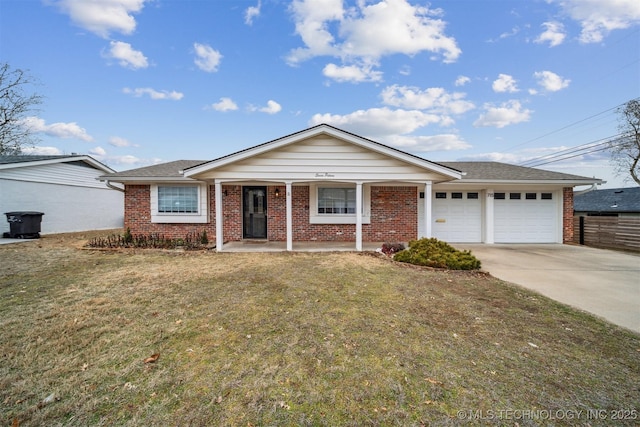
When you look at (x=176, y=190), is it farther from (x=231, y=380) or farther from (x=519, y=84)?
(x=519, y=84)

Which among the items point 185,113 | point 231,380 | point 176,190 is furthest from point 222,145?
point 231,380

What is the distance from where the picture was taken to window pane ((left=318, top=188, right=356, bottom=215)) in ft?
35.5

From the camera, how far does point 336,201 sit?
10.9m

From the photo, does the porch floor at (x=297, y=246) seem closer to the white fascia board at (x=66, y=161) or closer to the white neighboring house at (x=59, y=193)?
the white neighboring house at (x=59, y=193)

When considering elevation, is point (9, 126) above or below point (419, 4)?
below

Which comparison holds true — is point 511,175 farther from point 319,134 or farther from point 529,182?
point 319,134

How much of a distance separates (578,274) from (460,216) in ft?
17.6

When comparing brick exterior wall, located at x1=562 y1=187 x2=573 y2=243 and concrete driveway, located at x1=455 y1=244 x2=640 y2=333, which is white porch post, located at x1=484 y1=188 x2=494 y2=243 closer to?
concrete driveway, located at x1=455 y1=244 x2=640 y2=333

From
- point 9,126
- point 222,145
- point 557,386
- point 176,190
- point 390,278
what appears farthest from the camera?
point 9,126

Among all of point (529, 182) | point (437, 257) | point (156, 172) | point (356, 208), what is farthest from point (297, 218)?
point (529, 182)

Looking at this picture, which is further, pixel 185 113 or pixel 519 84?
pixel 185 113

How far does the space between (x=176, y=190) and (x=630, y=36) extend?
2083 cm

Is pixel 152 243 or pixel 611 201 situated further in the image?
pixel 611 201

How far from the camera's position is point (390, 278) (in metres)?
6.04
